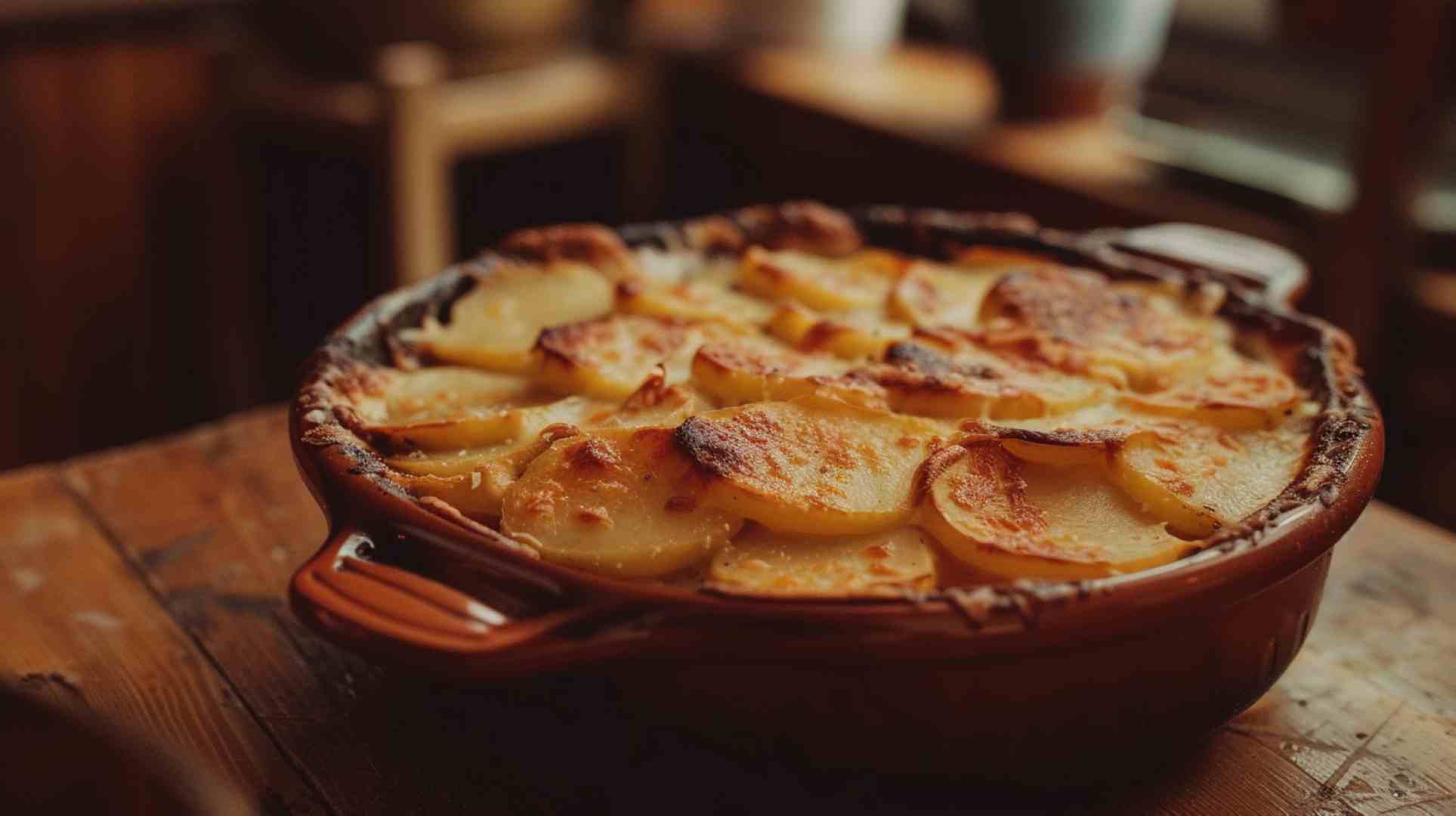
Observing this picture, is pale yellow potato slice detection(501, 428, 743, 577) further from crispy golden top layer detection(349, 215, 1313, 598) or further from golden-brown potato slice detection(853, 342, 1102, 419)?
golden-brown potato slice detection(853, 342, 1102, 419)

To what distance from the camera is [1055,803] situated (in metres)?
0.99

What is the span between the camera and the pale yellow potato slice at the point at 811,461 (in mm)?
1003

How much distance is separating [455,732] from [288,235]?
2913mm

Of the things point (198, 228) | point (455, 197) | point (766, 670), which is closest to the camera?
point (766, 670)

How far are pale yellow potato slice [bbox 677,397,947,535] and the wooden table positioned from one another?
18 centimetres

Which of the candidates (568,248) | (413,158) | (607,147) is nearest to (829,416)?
(568,248)

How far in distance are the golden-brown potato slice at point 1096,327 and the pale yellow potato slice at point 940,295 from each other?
38mm

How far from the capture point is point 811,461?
3.51ft

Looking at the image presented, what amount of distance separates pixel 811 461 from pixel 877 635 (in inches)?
10.3

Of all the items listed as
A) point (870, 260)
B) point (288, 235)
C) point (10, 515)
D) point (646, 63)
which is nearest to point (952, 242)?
point (870, 260)

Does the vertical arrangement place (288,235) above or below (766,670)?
below

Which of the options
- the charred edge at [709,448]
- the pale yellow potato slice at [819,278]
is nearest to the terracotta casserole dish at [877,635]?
the charred edge at [709,448]

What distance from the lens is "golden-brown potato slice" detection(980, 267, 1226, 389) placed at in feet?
4.27

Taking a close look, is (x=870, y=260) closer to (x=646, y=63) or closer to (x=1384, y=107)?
(x=1384, y=107)
